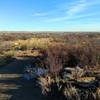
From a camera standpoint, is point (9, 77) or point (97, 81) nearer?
point (97, 81)

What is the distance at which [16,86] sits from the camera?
1348 centimetres

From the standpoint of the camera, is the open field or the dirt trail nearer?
the open field

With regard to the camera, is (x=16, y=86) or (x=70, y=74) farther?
(x=16, y=86)

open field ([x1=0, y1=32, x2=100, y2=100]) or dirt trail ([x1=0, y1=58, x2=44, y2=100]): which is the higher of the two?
open field ([x1=0, y1=32, x2=100, y2=100])

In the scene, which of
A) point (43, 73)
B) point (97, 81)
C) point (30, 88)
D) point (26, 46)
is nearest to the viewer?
point (97, 81)

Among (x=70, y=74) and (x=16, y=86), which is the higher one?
(x=70, y=74)

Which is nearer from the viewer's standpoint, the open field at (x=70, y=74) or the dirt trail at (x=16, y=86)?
the open field at (x=70, y=74)

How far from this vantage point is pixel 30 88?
43.1 feet

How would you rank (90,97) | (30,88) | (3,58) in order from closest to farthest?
(90,97), (30,88), (3,58)

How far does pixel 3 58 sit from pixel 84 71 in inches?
386

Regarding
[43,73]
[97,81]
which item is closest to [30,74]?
[43,73]

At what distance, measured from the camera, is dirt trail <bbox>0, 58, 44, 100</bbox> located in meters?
11.9

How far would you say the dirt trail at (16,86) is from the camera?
11.9 meters

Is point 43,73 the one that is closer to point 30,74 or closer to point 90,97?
point 30,74
